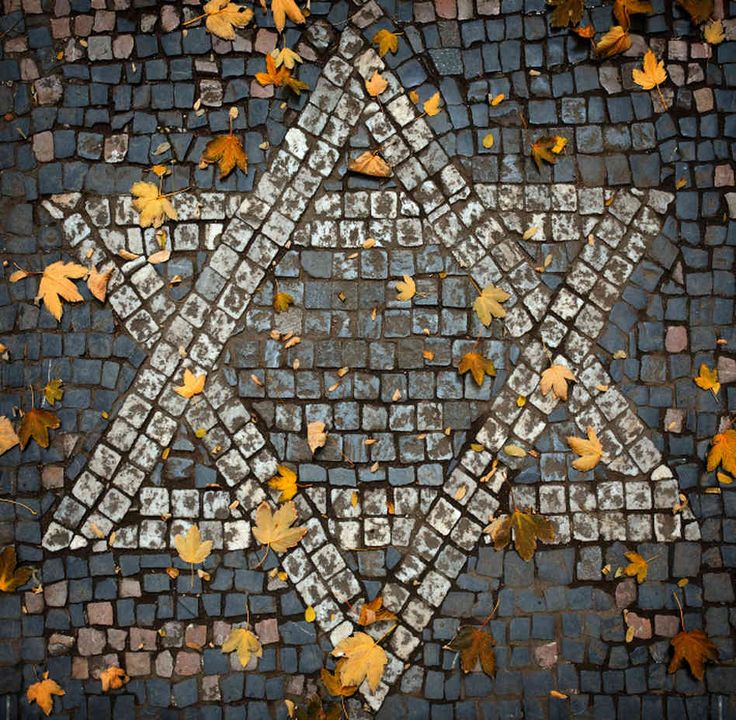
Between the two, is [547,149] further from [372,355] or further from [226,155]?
[226,155]

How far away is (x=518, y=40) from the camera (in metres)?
3.69

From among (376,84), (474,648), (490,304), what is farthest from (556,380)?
(376,84)

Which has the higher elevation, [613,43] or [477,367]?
[613,43]

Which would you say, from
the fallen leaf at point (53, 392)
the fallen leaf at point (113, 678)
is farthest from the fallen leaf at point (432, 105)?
the fallen leaf at point (113, 678)

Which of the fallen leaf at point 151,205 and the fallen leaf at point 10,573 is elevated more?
the fallen leaf at point 151,205

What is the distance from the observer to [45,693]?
3.53m

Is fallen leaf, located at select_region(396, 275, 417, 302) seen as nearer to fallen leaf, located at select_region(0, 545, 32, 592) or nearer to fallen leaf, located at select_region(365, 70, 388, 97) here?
fallen leaf, located at select_region(365, 70, 388, 97)

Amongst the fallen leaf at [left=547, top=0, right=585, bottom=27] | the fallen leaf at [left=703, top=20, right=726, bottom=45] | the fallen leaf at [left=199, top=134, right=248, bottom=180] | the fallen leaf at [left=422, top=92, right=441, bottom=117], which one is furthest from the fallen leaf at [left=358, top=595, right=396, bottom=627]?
the fallen leaf at [left=703, top=20, right=726, bottom=45]

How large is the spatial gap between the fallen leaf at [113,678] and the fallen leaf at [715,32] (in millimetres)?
4561

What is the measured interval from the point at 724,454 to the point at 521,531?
1147 millimetres

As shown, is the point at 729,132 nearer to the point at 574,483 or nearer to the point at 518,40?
the point at 518,40

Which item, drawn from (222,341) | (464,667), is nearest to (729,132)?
(222,341)

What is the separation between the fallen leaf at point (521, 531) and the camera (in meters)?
3.53

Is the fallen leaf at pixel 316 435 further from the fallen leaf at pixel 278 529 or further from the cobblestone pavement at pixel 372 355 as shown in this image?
the fallen leaf at pixel 278 529
